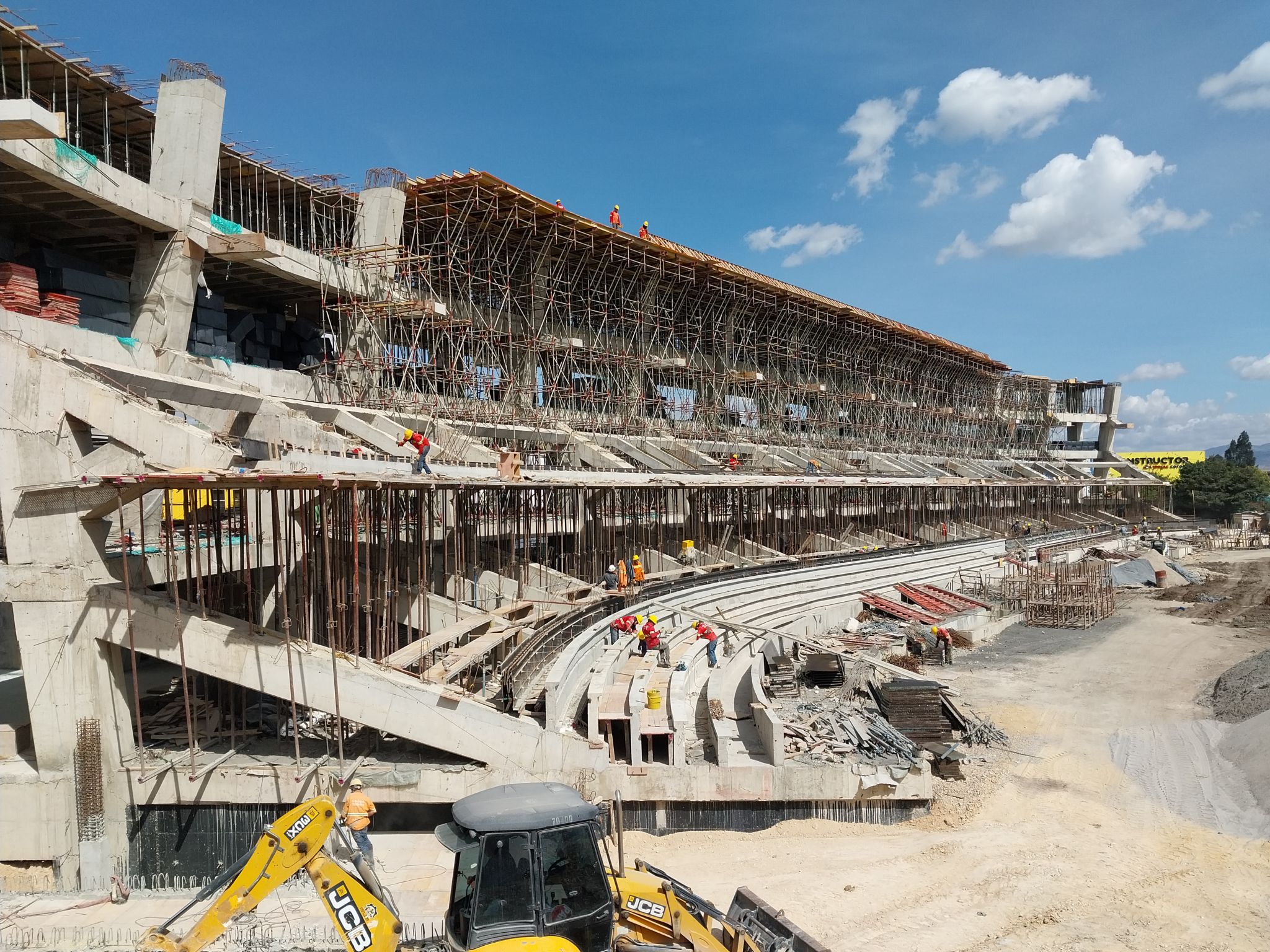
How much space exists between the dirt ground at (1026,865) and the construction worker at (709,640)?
5.65 meters

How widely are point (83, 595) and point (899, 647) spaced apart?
2025cm

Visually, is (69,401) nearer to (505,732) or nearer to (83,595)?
(83,595)

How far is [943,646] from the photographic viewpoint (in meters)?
22.6

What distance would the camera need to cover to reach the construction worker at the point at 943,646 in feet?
73.7

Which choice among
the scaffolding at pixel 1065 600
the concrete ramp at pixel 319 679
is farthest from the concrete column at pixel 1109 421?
the concrete ramp at pixel 319 679

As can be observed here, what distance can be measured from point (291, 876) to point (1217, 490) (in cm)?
9262

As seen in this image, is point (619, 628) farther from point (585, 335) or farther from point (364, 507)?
point (585, 335)

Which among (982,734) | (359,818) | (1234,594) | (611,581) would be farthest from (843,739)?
(1234,594)

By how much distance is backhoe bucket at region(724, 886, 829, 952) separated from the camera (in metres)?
6.73

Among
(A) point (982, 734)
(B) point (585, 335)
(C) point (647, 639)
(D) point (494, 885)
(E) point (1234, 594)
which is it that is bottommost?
(A) point (982, 734)

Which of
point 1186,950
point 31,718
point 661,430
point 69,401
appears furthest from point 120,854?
point 661,430

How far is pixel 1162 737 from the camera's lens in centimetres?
1605

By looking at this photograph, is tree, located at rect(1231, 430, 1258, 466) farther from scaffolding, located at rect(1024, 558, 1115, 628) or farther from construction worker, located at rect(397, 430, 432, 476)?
construction worker, located at rect(397, 430, 432, 476)

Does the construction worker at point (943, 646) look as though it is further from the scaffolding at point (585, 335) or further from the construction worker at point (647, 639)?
the scaffolding at point (585, 335)
